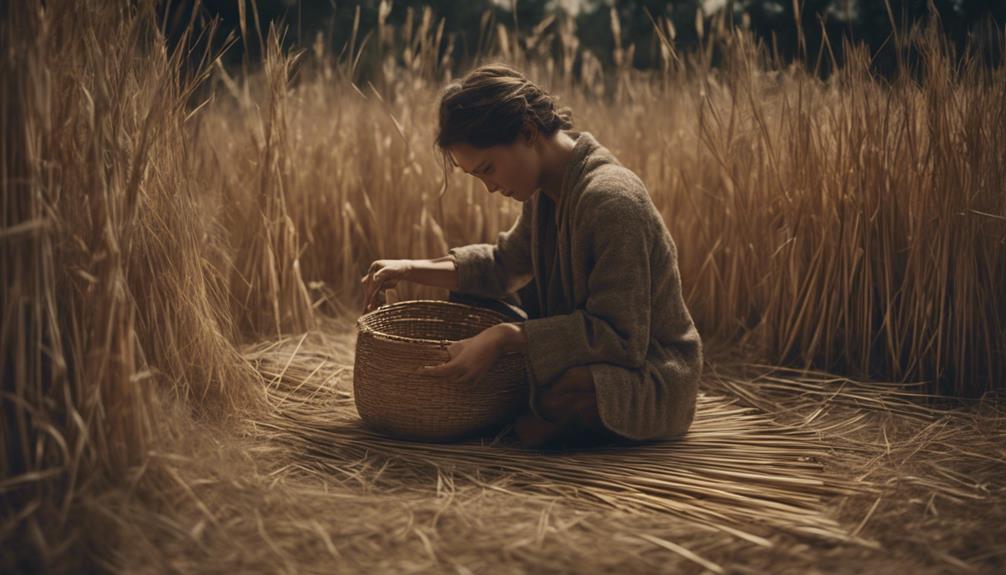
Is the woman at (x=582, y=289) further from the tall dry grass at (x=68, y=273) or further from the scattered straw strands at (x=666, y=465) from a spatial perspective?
the tall dry grass at (x=68, y=273)

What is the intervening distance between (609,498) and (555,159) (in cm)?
77

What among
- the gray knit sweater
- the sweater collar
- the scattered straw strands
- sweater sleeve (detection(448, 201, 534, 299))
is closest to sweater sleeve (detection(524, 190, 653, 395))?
the gray knit sweater

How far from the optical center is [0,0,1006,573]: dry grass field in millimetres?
1325

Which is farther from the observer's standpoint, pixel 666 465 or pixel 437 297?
pixel 437 297

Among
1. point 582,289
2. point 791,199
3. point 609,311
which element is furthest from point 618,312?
point 791,199

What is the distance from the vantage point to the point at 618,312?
168cm

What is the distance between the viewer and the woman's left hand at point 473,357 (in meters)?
1.67

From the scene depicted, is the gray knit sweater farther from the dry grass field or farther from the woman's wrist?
the dry grass field

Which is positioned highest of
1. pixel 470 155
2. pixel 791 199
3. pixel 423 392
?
pixel 470 155

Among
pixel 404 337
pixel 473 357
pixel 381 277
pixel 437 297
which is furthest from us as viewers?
pixel 437 297

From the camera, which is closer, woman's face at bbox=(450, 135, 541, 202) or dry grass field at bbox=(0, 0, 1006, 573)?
dry grass field at bbox=(0, 0, 1006, 573)

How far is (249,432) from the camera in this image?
1.88m

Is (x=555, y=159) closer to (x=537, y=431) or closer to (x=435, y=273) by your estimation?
(x=435, y=273)

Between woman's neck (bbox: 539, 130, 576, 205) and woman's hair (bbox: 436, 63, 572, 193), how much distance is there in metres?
0.05
